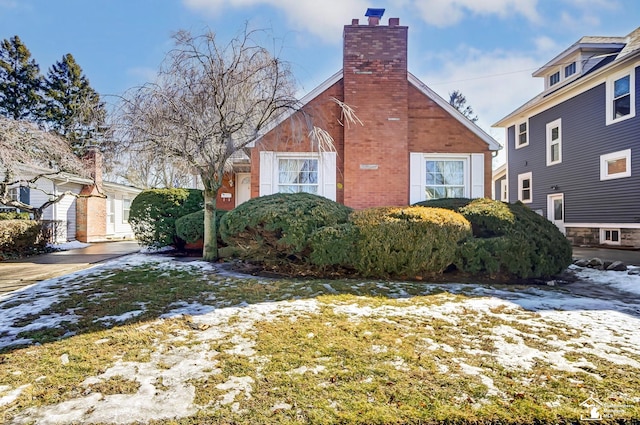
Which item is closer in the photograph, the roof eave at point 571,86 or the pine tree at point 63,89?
the roof eave at point 571,86

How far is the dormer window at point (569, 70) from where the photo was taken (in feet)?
51.9

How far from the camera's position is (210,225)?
8.39m

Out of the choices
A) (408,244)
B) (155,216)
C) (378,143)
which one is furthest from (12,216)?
(408,244)

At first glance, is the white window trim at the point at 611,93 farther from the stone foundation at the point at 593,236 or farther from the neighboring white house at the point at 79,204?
the neighboring white house at the point at 79,204

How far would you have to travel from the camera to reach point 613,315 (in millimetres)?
4227

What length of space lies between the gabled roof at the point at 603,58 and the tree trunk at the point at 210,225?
1412cm

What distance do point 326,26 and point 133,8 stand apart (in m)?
5.32

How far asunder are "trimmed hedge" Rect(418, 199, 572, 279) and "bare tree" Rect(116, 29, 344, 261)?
4.79m

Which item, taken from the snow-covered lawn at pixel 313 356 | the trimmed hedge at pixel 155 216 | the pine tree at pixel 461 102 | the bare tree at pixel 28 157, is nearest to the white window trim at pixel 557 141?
the snow-covered lawn at pixel 313 356

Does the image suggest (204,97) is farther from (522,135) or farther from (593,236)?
(522,135)

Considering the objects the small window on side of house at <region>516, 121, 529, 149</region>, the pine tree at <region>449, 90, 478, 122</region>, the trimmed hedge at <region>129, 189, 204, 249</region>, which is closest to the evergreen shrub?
the trimmed hedge at <region>129, 189, 204, 249</region>

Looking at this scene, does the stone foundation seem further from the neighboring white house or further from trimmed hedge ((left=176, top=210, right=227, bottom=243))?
the neighboring white house

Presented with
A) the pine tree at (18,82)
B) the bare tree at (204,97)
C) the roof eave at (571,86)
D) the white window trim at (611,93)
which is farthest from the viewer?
the pine tree at (18,82)

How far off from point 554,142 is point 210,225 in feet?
52.2
